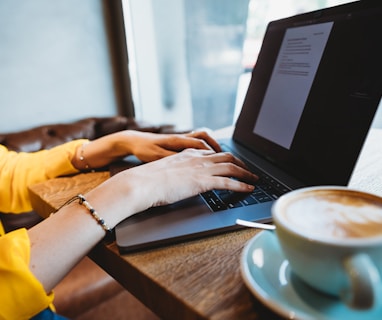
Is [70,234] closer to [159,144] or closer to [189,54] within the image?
[159,144]

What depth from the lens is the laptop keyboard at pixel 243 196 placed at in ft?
1.46

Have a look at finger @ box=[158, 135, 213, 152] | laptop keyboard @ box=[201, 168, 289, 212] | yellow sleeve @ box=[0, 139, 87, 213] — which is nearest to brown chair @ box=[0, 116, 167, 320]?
yellow sleeve @ box=[0, 139, 87, 213]

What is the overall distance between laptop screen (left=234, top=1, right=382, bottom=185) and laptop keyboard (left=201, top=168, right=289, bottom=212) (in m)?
0.06

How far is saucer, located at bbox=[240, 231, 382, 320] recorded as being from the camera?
0.24 metres

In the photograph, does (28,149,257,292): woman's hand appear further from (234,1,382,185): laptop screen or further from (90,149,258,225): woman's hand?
(234,1,382,185): laptop screen

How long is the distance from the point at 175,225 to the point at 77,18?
153 centimetres

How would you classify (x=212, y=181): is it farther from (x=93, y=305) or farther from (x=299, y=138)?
(x=93, y=305)

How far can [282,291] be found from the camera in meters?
0.27

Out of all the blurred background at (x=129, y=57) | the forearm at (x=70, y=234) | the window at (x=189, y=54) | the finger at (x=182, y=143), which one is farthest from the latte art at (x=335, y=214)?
the window at (x=189, y=54)

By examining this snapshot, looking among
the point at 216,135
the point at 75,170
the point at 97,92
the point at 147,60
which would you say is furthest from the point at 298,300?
the point at 147,60

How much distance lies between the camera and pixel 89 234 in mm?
397

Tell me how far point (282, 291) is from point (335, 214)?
82 mm

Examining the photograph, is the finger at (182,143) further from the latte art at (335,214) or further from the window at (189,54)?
the window at (189,54)

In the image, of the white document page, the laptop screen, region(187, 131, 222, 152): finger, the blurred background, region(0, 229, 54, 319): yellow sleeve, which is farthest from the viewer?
the blurred background
